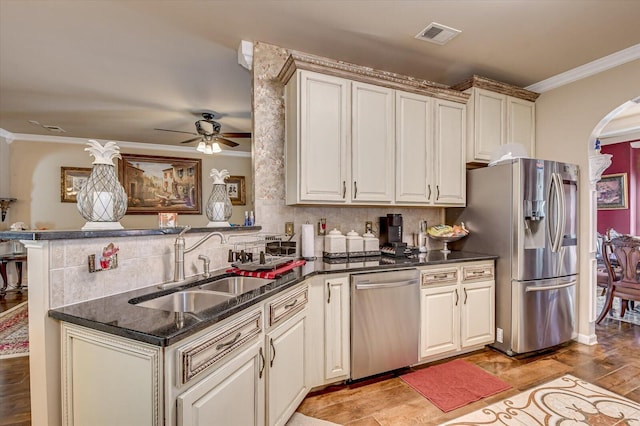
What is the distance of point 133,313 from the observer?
1215 mm

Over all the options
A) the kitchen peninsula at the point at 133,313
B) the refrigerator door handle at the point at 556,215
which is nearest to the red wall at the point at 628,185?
the refrigerator door handle at the point at 556,215

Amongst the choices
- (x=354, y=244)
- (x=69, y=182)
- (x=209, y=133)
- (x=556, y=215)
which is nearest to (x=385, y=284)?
(x=354, y=244)

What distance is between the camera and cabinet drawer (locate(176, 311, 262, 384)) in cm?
→ 105

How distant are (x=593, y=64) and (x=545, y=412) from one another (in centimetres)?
314

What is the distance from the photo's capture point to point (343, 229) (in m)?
2.89

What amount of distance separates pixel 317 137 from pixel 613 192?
20.3 feet

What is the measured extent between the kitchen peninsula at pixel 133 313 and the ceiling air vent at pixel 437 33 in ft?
6.96

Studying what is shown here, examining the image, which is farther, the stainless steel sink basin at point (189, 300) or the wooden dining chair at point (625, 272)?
the wooden dining chair at point (625, 272)

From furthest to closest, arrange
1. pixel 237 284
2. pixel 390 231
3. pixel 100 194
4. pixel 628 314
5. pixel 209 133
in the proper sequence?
pixel 209 133, pixel 628 314, pixel 390 231, pixel 237 284, pixel 100 194

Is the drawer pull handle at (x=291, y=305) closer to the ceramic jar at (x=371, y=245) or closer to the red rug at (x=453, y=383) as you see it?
the ceramic jar at (x=371, y=245)

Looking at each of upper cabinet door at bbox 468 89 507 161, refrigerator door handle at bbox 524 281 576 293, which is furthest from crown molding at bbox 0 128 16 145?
refrigerator door handle at bbox 524 281 576 293

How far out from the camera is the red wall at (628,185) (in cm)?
522

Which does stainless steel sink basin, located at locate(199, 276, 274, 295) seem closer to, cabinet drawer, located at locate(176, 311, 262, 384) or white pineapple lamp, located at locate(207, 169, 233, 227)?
cabinet drawer, located at locate(176, 311, 262, 384)

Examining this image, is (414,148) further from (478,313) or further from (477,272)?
(478,313)
